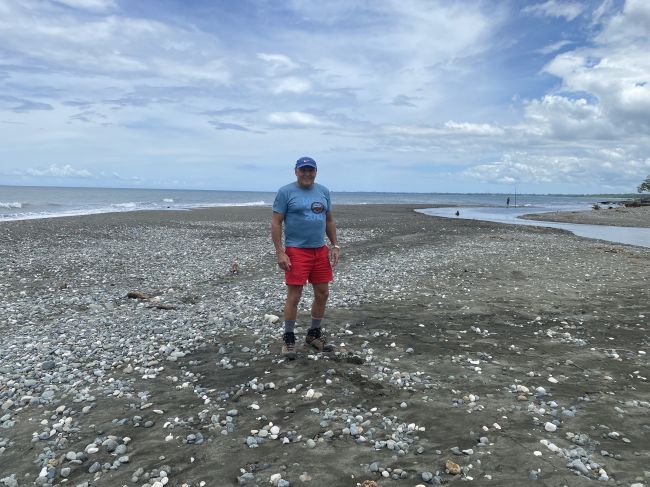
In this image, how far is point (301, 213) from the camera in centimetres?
786

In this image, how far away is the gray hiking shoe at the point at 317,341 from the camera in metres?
8.48

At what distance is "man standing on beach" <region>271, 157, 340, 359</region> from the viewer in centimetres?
780

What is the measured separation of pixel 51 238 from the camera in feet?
89.3

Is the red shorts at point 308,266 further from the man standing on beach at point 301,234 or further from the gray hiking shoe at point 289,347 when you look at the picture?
the gray hiking shoe at point 289,347

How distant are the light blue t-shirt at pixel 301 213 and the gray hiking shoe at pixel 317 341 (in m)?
1.69

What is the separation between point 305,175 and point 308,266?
153 cm

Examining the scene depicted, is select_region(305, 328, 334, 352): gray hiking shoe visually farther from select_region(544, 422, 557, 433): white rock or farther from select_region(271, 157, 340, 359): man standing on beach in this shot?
select_region(544, 422, 557, 433): white rock

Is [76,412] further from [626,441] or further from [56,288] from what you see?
[56,288]

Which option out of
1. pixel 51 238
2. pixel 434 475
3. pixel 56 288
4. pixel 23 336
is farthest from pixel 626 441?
pixel 51 238

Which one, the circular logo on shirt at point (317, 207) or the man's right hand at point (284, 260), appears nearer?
the man's right hand at point (284, 260)

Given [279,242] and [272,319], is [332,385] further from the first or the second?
[272,319]

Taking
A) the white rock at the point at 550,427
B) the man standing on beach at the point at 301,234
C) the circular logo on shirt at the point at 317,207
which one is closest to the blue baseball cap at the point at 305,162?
the man standing on beach at the point at 301,234

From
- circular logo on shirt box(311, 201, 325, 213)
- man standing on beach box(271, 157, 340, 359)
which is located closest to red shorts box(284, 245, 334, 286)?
man standing on beach box(271, 157, 340, 359)

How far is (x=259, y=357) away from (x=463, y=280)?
952cm
